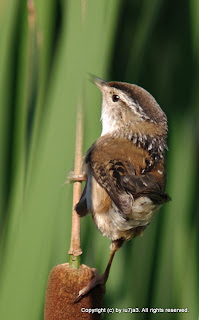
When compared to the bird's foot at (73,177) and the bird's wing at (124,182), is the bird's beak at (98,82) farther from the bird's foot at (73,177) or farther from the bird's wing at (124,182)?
the bird's foot at (73,177)

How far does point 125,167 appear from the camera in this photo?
5.85 ft

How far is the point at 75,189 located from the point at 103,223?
26 cm

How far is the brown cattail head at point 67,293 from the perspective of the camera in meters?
1.43

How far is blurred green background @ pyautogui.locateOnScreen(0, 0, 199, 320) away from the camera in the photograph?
156 centimetres

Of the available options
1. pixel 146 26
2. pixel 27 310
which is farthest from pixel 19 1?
pixel 27 310

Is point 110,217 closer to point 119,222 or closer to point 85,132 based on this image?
point 119,222

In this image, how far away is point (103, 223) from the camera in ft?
5.92

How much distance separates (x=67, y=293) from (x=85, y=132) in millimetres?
479

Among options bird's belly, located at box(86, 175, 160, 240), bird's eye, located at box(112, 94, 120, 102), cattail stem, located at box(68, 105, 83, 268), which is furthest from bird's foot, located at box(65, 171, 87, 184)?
bird's eye, located at box(112, 94, 120, 102)

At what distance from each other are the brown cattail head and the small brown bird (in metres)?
0.03

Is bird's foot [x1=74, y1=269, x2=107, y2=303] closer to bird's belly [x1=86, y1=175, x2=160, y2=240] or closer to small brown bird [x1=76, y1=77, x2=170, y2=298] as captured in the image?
small brown bird [x1=76, y1=77, x2=170, y2=298]

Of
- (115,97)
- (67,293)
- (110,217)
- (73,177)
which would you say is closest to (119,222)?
(110,217)

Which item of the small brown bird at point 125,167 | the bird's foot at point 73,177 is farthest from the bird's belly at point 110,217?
the bird's foot at point 73,177

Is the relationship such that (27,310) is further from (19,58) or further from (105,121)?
(105,121)
